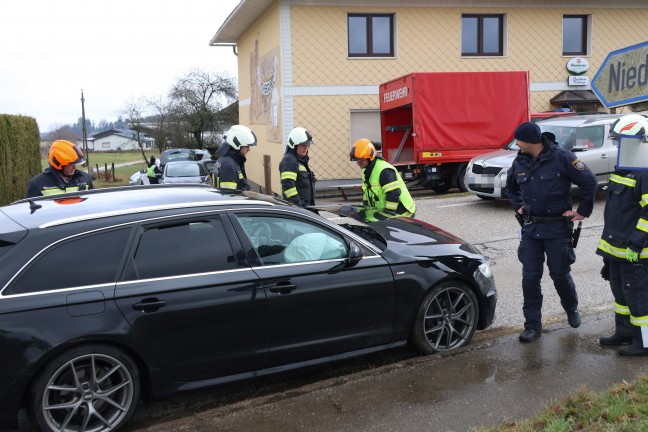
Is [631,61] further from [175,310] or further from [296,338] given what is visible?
[175,310]

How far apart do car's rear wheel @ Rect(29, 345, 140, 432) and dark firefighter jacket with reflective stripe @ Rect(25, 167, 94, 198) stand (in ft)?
9.62

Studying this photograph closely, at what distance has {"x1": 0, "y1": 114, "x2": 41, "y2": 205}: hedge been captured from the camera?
15.3 m

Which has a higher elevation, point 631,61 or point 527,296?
point 631,61

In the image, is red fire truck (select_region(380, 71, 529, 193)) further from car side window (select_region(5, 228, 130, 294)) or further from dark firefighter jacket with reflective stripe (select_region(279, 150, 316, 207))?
car side window (select_region(5, 228, 130, 294))

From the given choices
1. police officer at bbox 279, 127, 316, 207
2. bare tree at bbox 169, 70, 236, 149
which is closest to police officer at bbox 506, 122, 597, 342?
police officer at bbox 279, 127, 316, 207

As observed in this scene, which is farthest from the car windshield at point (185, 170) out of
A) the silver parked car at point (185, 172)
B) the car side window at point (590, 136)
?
the car side window at point (590, 136)

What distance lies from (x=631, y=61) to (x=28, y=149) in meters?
16.4

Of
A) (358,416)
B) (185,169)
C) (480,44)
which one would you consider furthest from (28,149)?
(358,416)

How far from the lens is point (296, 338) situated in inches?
166

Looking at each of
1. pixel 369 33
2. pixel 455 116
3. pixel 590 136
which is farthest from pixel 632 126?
pixel 369 33

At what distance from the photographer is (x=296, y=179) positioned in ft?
23.7

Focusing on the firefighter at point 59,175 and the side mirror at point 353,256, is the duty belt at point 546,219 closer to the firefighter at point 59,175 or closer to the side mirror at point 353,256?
the side mirror at point 353,256

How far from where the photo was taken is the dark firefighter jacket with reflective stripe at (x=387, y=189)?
6184 mm

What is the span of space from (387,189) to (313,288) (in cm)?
223
